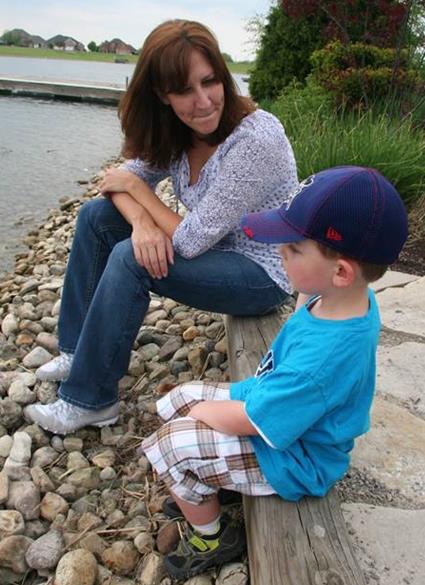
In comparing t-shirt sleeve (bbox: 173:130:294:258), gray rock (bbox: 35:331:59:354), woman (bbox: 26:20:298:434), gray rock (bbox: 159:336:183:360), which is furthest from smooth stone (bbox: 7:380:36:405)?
t-shirt sleeve (bbox: 173:130:294:258)

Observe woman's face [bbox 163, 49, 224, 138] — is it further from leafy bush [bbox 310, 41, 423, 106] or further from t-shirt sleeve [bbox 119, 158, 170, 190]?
leafy bush [bbox 310, 41, 423, 106]

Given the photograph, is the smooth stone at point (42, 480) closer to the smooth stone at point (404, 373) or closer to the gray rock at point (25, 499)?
the gray rock at point (25, 499)

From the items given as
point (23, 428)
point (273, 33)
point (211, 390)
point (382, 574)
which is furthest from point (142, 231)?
point (273, 33)

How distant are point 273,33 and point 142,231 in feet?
26.5

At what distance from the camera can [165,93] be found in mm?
2000

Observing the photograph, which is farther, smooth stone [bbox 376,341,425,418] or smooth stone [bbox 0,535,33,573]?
smooth stone [bbox 376,341,425,418]

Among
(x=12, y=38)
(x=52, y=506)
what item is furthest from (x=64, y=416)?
(x=12, y=38)

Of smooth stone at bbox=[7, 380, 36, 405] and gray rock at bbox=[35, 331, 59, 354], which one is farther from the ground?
smooth stone at bbox=[7, 380, 36, 405]

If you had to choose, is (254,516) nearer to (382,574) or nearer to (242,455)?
(242,455)

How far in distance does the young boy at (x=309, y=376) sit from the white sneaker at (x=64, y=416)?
0.70m

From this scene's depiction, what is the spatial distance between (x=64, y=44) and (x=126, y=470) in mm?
85141

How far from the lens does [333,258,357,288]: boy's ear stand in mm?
1153

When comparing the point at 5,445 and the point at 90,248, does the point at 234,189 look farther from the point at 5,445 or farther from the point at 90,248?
the point at 5,445

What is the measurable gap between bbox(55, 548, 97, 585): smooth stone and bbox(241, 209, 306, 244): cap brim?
1.01m
